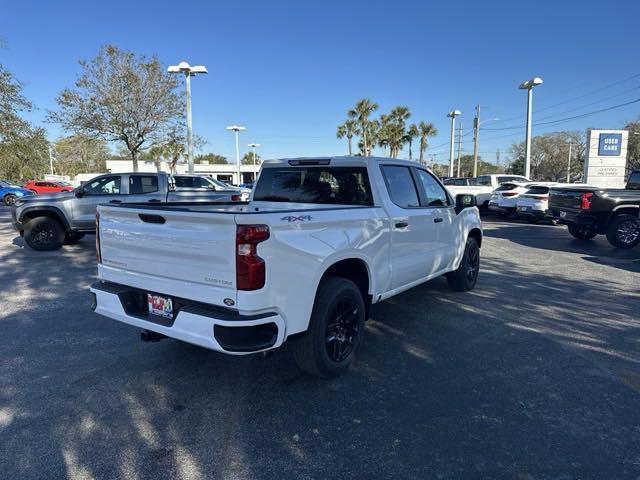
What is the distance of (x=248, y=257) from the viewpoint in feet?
9.05

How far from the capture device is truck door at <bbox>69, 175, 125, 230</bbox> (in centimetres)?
981

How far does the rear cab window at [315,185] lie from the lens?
Answer: 4.40m

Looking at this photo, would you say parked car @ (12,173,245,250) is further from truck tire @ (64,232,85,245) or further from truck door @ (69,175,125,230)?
truck tire @ (64,232,85,245)

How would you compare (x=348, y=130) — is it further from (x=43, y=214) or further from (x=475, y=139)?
(x=43, y=214)

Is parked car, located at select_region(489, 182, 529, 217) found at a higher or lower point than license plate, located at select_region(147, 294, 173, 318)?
higher

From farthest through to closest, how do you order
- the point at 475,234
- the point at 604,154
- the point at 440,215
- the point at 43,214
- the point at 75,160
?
the point at 75,160 → the point at 604,154 → the point at 43,214 → the point at 475,234 → the point at 440,215

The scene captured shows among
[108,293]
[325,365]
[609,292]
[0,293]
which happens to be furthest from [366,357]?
[0,293]

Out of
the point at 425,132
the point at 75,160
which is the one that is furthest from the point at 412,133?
the point at 75,160

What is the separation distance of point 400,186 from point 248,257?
2498 millimetres

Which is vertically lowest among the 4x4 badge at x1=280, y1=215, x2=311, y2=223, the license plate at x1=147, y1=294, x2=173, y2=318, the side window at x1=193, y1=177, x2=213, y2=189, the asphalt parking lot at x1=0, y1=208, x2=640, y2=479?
the asphalt parking lot at x1=0, y1=208, x2=640, y2=479

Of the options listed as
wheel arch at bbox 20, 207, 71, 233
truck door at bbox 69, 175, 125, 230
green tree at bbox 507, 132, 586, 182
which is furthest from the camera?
green tree at bbox 507, 132, 586, 182

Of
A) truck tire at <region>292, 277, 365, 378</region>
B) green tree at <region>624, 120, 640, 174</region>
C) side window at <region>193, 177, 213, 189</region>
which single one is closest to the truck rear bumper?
truck tire at <region>292, 277, 365, 378</region>

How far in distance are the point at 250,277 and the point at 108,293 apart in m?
1.49

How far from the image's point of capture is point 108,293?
3490 mm
